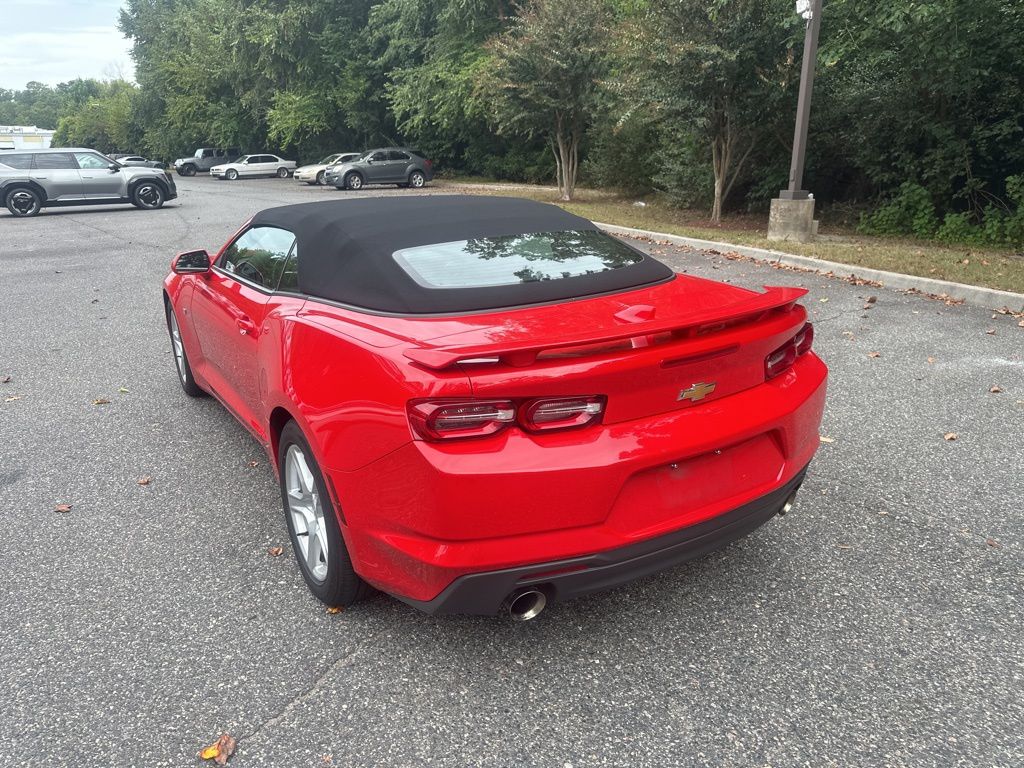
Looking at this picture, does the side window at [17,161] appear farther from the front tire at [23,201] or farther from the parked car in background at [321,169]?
the parked car in background at [321,169]

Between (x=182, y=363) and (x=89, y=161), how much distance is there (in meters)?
18.2

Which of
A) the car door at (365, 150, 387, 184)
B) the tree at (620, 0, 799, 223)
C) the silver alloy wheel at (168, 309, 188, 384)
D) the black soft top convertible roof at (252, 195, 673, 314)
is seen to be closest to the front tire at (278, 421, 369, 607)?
the black soft top convertible roof at (252, 195, 673, 314)

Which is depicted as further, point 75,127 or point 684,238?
point 75,127

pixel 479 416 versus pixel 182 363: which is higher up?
pixel 479 416

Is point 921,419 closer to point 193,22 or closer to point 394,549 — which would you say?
point 394,549

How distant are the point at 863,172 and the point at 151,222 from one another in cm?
1555

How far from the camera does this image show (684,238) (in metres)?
12.9

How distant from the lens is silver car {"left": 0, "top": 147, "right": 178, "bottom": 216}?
19.4 metres

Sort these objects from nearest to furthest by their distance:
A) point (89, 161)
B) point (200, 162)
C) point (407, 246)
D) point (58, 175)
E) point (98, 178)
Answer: point (407, 246), point (58, 175), point (98, 178), point (89, 161), point (200, 162)

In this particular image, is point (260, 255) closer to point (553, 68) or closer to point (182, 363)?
point (182, 363)

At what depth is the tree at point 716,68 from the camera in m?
14.2

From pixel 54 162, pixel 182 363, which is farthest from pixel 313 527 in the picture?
pixel 54 162

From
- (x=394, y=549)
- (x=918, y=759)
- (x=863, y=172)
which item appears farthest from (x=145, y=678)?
(x=863, y=172)

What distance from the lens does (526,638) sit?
2693mm
